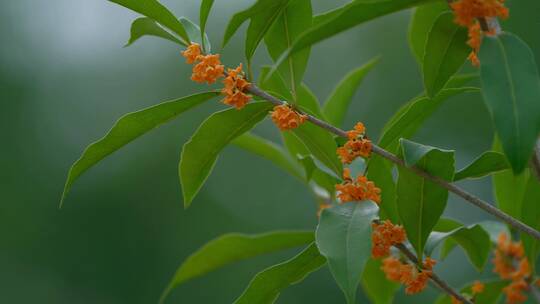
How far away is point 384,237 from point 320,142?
0.20 meters

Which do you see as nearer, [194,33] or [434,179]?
[434,179]

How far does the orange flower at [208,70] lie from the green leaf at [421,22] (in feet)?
1.25

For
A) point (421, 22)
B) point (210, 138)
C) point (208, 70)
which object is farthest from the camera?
point (421, 22)

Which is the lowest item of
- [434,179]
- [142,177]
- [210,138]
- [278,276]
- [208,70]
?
[142,177]

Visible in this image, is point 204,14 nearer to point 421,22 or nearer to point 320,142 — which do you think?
point 320,142

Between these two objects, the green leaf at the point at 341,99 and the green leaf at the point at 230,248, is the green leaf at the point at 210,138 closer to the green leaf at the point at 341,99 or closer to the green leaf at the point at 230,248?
the green leaf at the point at 230,248

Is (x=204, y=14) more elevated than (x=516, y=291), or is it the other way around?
(x=204, y=14)

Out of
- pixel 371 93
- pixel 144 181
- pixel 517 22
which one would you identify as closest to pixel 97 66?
pixel 144 181

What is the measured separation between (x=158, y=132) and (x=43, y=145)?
3.37 ft

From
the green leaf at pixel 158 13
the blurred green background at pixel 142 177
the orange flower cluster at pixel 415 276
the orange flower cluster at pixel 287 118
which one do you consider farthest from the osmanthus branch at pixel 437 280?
the blurred green background at pixel 142 177

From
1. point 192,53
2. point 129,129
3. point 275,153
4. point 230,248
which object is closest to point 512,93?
point 192,53

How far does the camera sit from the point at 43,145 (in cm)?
611

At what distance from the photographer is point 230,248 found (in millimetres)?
1552

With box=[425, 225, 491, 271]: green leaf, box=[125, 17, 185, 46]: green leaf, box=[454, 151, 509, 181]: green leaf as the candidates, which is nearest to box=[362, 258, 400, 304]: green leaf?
box=[425, 225, 491, 271]: green leaf
